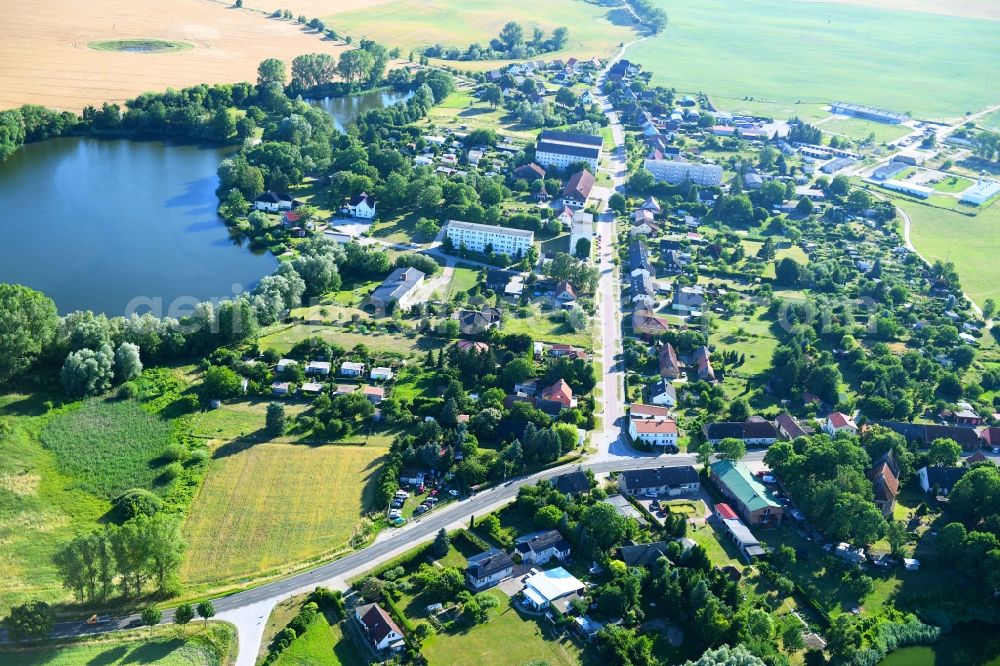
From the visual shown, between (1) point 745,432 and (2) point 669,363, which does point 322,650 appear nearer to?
(1) point 745,432

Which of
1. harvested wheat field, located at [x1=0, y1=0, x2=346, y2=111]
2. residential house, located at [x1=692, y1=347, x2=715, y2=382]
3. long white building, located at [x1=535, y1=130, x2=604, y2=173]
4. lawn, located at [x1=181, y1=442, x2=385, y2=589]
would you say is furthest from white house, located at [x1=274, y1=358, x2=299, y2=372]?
harvested wheat field, located at [x1=0, y1=0, x2=346, y2=111]

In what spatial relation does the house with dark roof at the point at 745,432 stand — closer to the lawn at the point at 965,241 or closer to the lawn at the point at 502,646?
the lawn at the point at 502,646

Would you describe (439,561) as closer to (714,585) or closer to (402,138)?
(714,585)

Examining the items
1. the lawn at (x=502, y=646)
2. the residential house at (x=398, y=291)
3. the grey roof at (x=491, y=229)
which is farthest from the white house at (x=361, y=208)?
the lawn at (x=502, y=646)

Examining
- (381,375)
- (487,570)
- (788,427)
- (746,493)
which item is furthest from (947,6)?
(487,570)

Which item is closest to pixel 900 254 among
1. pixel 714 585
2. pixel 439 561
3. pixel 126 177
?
pixel 714 585

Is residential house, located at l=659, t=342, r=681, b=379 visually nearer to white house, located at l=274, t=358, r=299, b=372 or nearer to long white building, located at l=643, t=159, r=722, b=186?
white house, located at l=274, t=358, r=299, b=372

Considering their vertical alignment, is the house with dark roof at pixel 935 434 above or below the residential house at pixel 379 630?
above
